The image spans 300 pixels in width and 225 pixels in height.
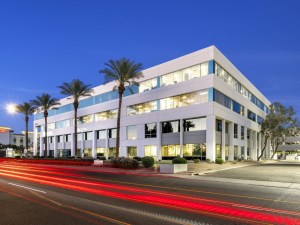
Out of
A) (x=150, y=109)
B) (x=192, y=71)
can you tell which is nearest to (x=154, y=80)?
(x=150, y=109)

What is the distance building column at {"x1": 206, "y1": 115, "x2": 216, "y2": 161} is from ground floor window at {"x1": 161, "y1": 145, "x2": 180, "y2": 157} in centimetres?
621

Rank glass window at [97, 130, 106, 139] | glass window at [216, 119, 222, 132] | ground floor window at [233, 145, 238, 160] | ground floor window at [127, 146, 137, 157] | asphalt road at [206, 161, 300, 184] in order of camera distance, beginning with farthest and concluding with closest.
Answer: glass window at [97, 130, 106, 139], ground floor window at [127, 146, 137, 157], ground floor window at [233, 145, 238, 160], glass window at [216, 119, 222, 132], asphalt road at [206, 161, 300, 184]

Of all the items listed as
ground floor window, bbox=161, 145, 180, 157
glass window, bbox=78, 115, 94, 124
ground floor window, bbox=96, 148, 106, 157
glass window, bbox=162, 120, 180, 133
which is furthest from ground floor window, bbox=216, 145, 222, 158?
glass window, bbox=78, 115, 94, 124

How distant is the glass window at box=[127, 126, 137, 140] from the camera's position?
57162mm

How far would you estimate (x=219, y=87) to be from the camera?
149 feet

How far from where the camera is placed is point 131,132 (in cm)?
5816

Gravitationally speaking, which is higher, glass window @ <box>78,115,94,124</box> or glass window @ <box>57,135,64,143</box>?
glass window @ <box>78,115,94,124</box>

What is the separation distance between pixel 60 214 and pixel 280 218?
Answer: 6.92m

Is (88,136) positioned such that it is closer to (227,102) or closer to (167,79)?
(167,79)

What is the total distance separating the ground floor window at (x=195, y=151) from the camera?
4472 cm

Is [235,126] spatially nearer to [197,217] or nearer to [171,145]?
[171,145]

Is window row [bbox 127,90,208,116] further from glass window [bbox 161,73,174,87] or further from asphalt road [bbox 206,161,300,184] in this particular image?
asphalt road [bbox 206,161,300,184]

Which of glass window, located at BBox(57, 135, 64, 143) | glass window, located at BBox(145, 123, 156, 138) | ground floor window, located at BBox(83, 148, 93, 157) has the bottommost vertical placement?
ground floor window, located at BBox(83, 148, 93, 157)

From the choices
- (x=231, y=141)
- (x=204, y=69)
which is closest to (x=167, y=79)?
(x=204, y=69)
